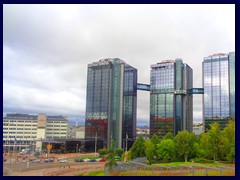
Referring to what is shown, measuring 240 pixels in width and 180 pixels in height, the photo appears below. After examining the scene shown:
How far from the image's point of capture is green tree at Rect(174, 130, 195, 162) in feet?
108

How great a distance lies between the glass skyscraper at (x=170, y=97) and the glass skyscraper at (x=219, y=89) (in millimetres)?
6046

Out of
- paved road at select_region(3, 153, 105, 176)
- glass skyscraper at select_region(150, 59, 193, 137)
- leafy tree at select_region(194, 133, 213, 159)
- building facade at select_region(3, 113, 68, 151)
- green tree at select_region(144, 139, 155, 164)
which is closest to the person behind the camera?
paved road at select_region(3, 153, 105, 176)

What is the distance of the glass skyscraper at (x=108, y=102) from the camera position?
2618 inches

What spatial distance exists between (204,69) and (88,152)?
39.5 m

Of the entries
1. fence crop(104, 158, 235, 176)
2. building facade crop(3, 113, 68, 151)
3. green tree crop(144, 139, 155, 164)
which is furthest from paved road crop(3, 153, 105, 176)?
building facade crop(3, 113, 68, 151)

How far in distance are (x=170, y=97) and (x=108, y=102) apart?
22.0m

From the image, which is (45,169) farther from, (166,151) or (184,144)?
(184,144)

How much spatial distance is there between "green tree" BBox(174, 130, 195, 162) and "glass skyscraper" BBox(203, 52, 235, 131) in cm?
4354

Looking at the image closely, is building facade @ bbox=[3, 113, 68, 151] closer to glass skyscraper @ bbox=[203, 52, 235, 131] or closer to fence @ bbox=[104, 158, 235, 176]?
glass skyscraper @ bbox=[203, 52, 235, 131]

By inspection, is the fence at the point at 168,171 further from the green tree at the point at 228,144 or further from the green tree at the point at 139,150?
the green tree at the point at 139,150

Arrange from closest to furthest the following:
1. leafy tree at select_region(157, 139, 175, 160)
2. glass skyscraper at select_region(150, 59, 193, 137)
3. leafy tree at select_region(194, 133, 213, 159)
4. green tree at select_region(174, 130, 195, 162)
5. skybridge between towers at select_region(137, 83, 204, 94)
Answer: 1. leafy tree at select_region(194, 133, 213, 159)
2. green tree at select_region(174, 130, 195, 162)
3. leafy tree at select_region(157, 139, 175, 160)
4. glass skyscraper at select_region(150, 59, 193, 137)
5. skybridge between towers at select_region(137, 83, 204, 94)

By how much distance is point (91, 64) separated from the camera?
233ft

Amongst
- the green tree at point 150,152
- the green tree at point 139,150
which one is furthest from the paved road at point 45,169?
the green tree at point 139,150

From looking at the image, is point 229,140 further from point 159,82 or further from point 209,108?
point 159,82
